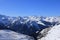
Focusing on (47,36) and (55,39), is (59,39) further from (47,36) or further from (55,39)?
(47,36)

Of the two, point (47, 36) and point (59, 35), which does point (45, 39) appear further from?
point (59, 35)

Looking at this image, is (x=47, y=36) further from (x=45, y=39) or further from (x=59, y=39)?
(x=59, y=39)

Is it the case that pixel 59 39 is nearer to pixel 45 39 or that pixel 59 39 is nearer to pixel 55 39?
pixel 55 39

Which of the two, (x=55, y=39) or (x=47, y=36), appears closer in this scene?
(x=55, y=39)

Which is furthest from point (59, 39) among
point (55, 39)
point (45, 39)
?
point (45, 39)

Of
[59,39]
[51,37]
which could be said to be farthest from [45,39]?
[59,39]

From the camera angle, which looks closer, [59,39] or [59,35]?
[59,39]

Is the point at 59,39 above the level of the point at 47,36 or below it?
below
